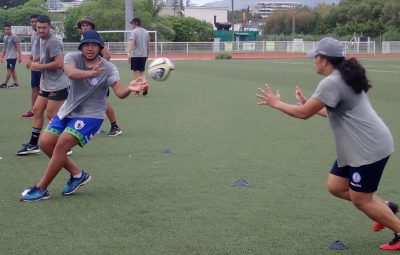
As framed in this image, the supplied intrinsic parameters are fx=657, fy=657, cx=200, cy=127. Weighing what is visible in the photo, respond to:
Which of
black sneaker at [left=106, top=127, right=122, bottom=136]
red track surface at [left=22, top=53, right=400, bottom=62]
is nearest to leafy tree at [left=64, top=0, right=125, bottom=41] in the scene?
red track surface at [left=22, top=53, right=400, bottom=62]

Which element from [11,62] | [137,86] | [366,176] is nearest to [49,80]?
[137,86]

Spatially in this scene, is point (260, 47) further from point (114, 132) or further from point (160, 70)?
point (160, 70)

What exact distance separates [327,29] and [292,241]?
80544mm

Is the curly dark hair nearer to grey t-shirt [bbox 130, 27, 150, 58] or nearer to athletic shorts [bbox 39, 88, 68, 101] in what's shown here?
athletic shorts [bbox 39, 88, 68, 101]

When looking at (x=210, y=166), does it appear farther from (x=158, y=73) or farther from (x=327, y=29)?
(x=327, y=29)

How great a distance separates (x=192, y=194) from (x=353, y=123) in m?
2.46

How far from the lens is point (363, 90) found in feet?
16.3

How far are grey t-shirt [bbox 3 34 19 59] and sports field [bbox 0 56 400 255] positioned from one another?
7.67m

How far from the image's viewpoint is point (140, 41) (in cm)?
1725

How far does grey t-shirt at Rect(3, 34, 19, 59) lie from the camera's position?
785 inches

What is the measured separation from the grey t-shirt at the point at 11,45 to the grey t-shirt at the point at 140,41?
4.72m

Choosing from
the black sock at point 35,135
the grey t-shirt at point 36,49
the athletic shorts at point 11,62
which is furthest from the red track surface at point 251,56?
the black sock at point 35,135

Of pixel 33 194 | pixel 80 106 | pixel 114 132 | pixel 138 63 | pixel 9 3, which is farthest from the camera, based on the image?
pixel 9 3

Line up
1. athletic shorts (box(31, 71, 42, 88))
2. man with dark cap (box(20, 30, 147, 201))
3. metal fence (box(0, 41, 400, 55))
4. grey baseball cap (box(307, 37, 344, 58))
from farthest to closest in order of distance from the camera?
metal fence (box(0, 41, 400, 55)) → athletic shorts (box(31, 71, 42, 88)) → man with dark cap (box(20, 30, 147, 201)) → grey baseball cap (box(307, 37, 344, 58))
